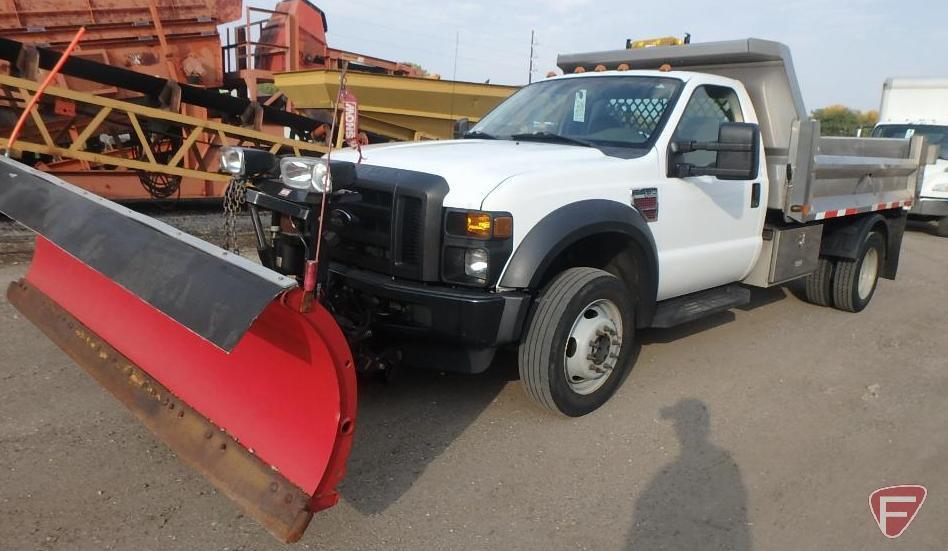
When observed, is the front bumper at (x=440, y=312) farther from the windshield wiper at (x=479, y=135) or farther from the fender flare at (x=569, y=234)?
the windshield wiper at (x=479, y=135)

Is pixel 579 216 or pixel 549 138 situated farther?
pixel 549 138

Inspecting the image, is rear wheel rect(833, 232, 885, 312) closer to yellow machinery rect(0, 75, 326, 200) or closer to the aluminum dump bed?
the aluminum dump bed

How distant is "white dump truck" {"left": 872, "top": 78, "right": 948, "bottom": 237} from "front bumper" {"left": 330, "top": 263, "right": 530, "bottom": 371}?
11863 mm

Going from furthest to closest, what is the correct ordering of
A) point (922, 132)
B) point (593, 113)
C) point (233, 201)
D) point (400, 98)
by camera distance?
1. point (922, 132)
2. point (400, 98)
3. point (593, 113)
4. point (233, 201)

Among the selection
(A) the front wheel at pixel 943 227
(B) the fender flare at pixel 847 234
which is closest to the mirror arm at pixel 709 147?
(B) the fender flare at pixel 847 234

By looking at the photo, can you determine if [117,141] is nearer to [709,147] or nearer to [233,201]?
[233,201]

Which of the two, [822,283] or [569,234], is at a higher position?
[569,234]

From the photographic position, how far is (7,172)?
3656 mm

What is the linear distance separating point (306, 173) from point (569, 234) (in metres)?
1.39

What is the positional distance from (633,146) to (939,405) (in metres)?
2.51

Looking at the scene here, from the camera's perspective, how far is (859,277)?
21.2 feet

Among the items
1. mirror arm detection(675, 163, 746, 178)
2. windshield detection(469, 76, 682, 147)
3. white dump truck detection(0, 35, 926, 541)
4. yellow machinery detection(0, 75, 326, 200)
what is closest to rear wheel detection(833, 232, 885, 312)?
white dump truck detection(0, 35, 926, 541)

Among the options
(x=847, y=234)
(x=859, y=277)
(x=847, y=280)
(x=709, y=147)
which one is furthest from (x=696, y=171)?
(x=859, y=277)

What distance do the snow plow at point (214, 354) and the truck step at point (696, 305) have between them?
2.41 m
